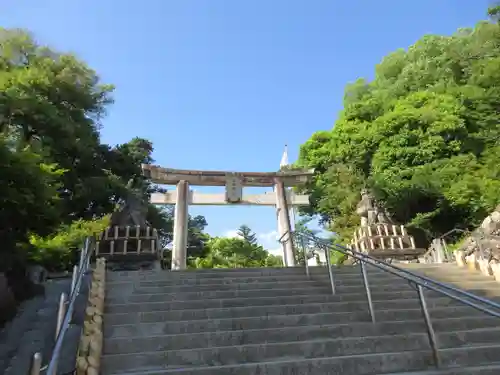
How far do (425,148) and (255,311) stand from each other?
1440 cm

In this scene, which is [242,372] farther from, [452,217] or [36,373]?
[452,217]

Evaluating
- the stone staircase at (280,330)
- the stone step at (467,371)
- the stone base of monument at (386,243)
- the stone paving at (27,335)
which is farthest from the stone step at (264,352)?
the stone base of monument at (386,243)

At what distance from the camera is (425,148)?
53.3 feet

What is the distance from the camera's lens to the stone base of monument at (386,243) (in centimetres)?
1136

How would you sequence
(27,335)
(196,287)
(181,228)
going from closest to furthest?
(27,335) → (196,287) → (181,228)

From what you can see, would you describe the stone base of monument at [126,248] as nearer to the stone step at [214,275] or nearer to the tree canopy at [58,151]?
the tree canopy at [58,151]

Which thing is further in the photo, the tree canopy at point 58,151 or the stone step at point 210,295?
the tree canopy at point 58,151

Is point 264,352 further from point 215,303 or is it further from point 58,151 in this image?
point 58,151

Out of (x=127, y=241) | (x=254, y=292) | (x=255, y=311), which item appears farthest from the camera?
(x=127, y=241)

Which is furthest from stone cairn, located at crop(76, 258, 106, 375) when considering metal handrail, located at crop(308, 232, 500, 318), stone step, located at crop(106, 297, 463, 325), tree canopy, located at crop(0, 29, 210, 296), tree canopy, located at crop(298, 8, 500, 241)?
tree canopy, located at crop(298, 8, 500, 241)

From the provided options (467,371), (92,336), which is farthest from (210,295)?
(467,371)

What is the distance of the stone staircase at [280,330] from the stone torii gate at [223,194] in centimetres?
484

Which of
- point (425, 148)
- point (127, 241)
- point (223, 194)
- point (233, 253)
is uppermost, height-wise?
point (425, 148)

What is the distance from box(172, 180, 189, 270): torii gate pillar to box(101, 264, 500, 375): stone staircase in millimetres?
4176
